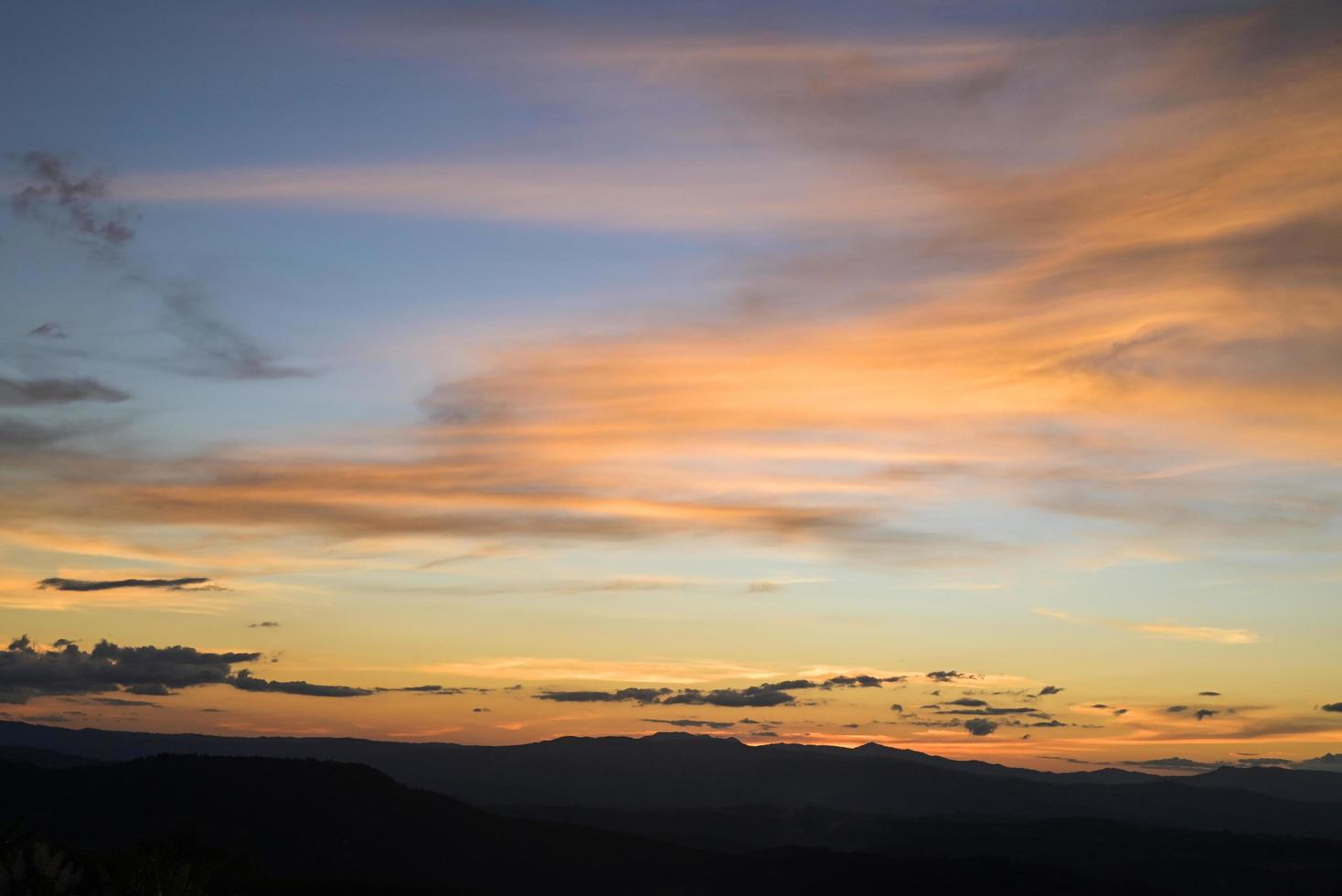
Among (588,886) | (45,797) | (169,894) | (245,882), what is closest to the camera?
(169,894)

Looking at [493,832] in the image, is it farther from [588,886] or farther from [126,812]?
[126,812]

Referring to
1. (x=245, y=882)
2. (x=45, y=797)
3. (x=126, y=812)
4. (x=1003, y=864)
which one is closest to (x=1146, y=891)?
(x=1003, y=864)

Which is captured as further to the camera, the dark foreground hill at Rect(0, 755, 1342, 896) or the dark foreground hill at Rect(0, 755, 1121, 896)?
the dark foreground hill at Rect(0, 755, 1342, 896)

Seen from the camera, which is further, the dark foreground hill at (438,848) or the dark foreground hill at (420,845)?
the dark foreground hill at (438,848)

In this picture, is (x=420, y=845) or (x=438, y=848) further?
(x=438, y=848)

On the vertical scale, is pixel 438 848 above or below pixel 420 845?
below

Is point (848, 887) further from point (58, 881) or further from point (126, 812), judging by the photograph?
point (58, 881)

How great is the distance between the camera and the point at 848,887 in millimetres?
180750

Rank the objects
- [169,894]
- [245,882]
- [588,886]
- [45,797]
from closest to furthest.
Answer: [169,894], [245,882], [588,886], [45,797]

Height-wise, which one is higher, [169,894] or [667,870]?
[169,894]

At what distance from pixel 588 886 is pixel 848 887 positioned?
4022 cm

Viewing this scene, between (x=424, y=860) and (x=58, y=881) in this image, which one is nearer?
(x=58, y=881)

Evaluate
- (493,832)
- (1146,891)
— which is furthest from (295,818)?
(1146,891)

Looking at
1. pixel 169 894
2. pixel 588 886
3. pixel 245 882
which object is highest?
pixel 169 894
